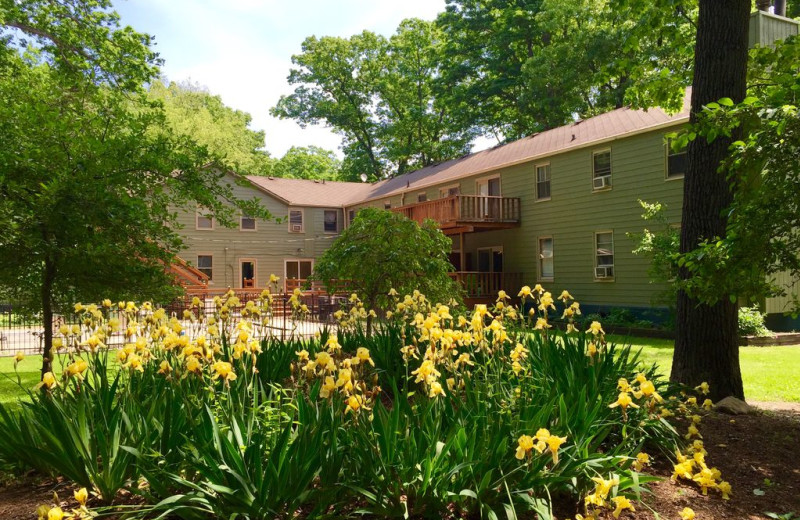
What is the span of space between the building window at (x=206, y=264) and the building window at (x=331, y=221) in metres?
7.13

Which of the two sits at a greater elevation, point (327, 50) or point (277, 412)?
point (327, 50)

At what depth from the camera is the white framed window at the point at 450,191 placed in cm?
2652

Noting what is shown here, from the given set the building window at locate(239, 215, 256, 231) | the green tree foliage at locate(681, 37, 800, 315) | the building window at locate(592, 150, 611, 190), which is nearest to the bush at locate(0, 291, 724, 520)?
the green tree foliage at locate(681, 37, 800, 315)

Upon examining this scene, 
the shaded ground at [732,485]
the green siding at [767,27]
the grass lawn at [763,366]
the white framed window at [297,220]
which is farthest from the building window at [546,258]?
the shaded ground at [732,485]

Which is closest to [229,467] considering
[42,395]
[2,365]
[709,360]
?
[42,395]

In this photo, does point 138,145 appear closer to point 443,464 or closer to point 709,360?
point 443,464

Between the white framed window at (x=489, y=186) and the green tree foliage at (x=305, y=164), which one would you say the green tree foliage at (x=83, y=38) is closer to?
the white framed window at (x=489, y=186)

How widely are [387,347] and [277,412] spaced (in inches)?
75.4

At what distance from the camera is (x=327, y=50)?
4334 centimetres

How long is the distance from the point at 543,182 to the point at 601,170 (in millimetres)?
2756

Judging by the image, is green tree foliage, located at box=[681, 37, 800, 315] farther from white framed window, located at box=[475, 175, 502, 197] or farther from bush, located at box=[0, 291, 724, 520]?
white framed window, located at box=[475, 175, 502, 197]

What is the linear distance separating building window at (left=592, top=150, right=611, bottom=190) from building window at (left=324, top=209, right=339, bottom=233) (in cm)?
1814

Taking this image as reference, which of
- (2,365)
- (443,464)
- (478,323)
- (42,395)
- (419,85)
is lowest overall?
(2,365)

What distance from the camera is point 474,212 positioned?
75.7ft
